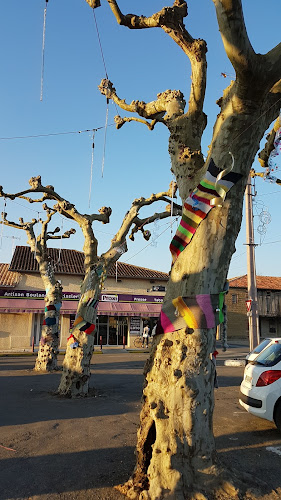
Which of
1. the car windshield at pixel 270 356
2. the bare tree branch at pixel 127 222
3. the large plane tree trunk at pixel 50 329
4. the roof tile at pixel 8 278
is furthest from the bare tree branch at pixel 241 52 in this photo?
the roof tile at pixel 8 278

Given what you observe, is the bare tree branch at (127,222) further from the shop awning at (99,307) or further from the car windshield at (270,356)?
the shop awning at (99,307)

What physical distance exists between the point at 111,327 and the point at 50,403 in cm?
1948

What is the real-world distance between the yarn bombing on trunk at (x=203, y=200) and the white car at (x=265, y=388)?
10.4ft

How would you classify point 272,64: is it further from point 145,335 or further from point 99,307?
point 99,307

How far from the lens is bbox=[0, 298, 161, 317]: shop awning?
23773 millimetres

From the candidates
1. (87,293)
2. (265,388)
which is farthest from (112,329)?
(265,388)

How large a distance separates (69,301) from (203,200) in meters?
22.6

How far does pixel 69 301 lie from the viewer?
25.6m

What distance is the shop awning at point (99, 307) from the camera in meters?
23.8

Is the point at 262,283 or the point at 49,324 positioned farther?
the point at 262,283

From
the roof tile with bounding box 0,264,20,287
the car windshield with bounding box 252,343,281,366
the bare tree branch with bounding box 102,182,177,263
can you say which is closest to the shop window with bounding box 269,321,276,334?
the roof tile with bounding box 0,264,20,287

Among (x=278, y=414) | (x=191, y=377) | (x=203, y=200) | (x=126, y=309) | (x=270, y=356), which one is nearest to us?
(x=191, y=377)

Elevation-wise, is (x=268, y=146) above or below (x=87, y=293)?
above

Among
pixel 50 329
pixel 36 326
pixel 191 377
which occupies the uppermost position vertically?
pixel 191 377
